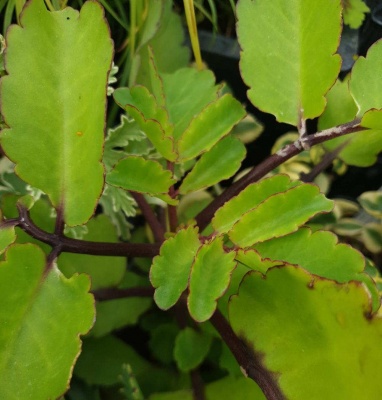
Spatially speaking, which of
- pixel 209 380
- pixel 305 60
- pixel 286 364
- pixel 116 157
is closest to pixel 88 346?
pixel 209 380

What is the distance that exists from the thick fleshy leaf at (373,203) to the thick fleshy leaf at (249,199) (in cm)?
29

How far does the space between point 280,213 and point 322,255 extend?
0.06 metres

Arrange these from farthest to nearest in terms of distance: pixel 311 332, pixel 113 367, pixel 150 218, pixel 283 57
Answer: pixel 113 367, pixel 150 218, pixel 283 57, pixel 311 332

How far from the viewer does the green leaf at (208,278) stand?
449mm

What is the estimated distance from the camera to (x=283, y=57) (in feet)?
1.83

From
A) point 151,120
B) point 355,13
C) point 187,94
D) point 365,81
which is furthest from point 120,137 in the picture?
point 355,13

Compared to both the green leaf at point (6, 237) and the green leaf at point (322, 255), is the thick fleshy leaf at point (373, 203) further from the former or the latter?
the green leaf at point (6, 237)

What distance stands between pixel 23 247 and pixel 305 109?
1.01ft

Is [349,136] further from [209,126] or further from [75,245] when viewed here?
[75,245]

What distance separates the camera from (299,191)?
1.64 ft

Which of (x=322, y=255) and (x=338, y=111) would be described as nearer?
(x=322, y=255)

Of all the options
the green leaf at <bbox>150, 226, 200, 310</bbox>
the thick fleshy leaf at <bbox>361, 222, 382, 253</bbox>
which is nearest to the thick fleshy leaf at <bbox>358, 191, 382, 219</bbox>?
the thick fleshy leaf at <bbox>361, 222, 382, 253</bbox>

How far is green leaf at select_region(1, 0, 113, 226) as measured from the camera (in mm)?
477

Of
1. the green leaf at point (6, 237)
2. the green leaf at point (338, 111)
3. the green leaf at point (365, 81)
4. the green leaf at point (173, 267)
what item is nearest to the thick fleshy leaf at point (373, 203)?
the green leaf at point (338, 111)
